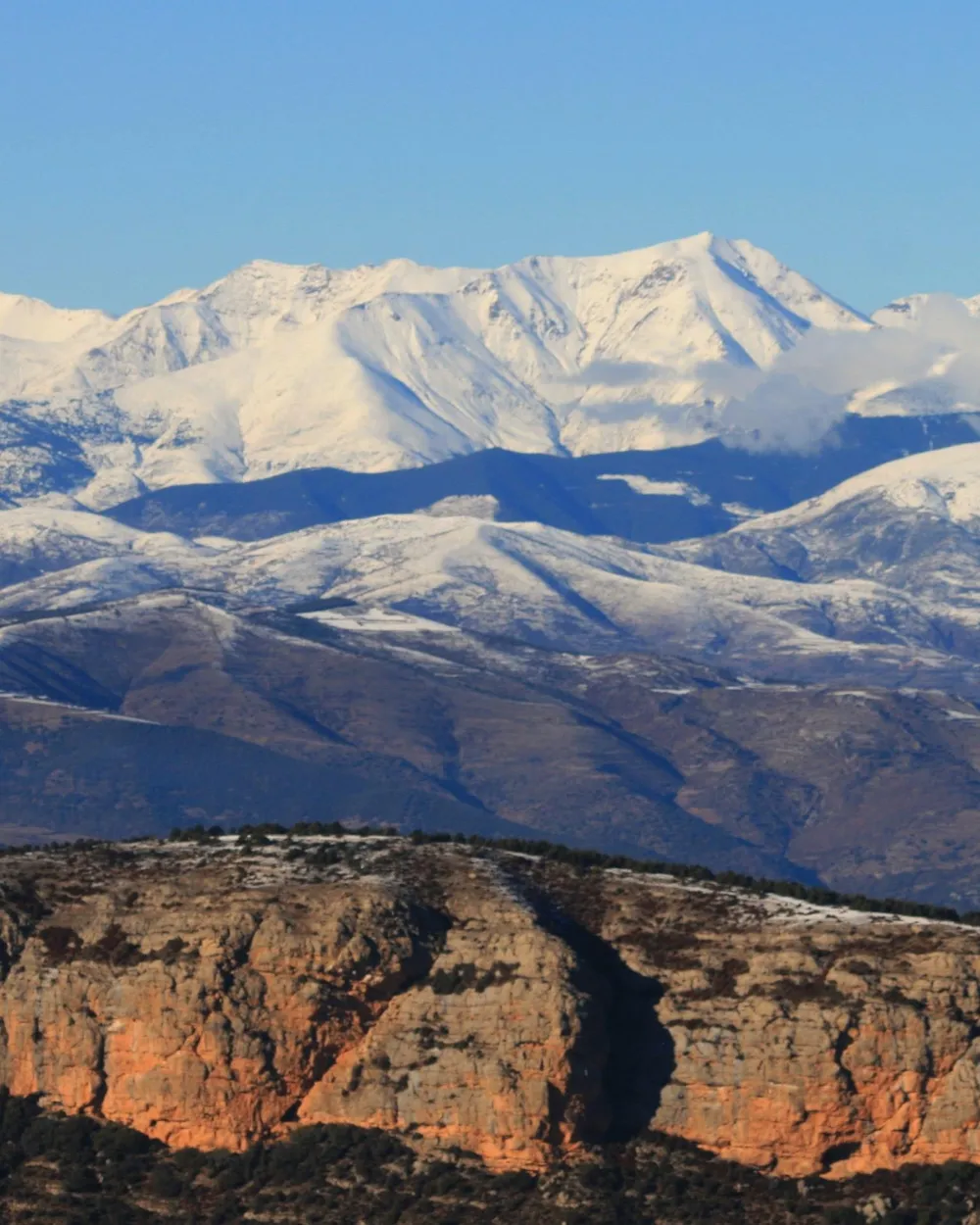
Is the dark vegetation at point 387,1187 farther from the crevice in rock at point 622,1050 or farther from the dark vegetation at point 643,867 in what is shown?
the dark vegetation at point 643,867

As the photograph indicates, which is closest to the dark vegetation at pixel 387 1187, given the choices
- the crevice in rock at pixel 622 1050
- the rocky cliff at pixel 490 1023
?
the rocky cliff at pixel 490 1023

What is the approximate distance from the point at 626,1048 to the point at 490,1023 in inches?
235

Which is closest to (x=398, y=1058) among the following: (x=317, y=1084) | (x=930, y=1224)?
(x=317, y=1084)

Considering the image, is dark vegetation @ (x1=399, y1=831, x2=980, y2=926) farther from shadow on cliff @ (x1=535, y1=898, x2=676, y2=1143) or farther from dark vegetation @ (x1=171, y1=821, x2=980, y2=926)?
shadow on cliff @ (x1=535, y1=898, x2=676, y2=1143)

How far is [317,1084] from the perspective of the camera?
113375 millimetres

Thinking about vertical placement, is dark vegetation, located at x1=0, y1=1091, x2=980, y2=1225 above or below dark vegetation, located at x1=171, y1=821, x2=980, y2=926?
below

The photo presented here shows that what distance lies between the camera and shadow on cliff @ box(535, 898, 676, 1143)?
112188mm

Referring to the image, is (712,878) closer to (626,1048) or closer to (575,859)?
(575,859)

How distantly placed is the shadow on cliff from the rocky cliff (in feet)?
0.30

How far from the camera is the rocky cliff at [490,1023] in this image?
10900cm

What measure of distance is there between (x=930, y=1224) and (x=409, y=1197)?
1863 centimetres

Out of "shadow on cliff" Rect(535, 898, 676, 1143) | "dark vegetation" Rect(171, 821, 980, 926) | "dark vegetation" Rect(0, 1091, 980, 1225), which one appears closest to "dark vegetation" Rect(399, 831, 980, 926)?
"dark vegetation" Rect(171, 821, 980, 926)

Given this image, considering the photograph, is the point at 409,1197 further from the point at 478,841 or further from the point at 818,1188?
the point at 478,841

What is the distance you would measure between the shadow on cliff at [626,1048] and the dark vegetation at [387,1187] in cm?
94
